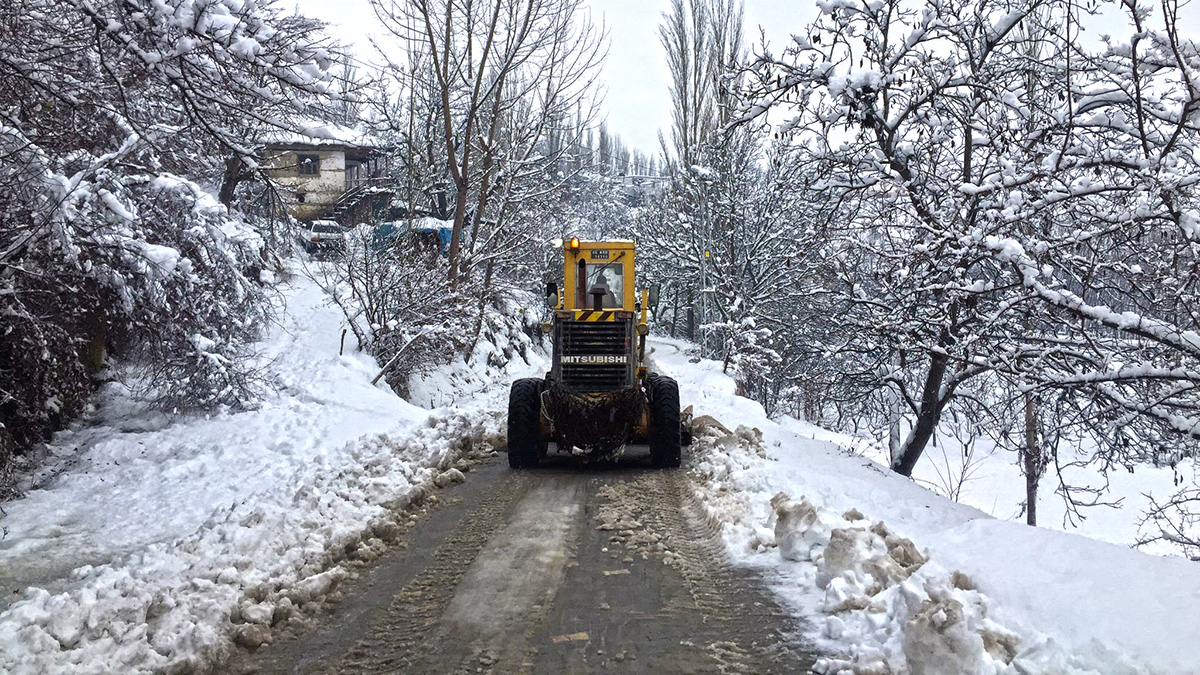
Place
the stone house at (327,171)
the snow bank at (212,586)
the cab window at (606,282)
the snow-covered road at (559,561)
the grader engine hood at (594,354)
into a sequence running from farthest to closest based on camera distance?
the cab window at (606,282) < the grader engine hood at (594,354) < the stone house at (327,171) < the snow bank at (212,586) < the snow-covered road at (559,561)

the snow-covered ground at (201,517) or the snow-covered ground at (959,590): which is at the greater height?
the snow-covered ground at (959,590)

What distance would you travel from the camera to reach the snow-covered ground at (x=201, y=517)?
4.70 meters

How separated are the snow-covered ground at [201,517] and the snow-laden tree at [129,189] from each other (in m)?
0.73

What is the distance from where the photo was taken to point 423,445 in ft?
36.8

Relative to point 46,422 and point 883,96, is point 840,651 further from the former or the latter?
Answer: point 46,422

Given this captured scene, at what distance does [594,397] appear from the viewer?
10.7 metres

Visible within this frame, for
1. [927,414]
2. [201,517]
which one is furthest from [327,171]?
[201,517]

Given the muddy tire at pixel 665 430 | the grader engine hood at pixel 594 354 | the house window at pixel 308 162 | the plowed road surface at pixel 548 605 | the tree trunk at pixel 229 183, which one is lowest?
the plowed road surface at pixel 548 605

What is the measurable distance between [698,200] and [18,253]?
24.2 metres

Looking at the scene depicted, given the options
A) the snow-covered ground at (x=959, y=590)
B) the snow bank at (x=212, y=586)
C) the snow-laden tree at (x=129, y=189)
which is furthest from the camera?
the snow-laden tree at (x=129, y=189)

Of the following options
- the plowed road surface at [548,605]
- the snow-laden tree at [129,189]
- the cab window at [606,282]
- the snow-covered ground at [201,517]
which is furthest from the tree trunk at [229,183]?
the plowed road surface at [548,605]

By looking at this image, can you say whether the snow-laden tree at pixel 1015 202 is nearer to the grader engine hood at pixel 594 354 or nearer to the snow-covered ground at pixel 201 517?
the grader engine hood at pixel 594 354

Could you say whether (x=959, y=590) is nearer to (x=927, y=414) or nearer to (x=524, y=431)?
(x=524, y=431)

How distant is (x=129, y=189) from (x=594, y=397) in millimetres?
5624
